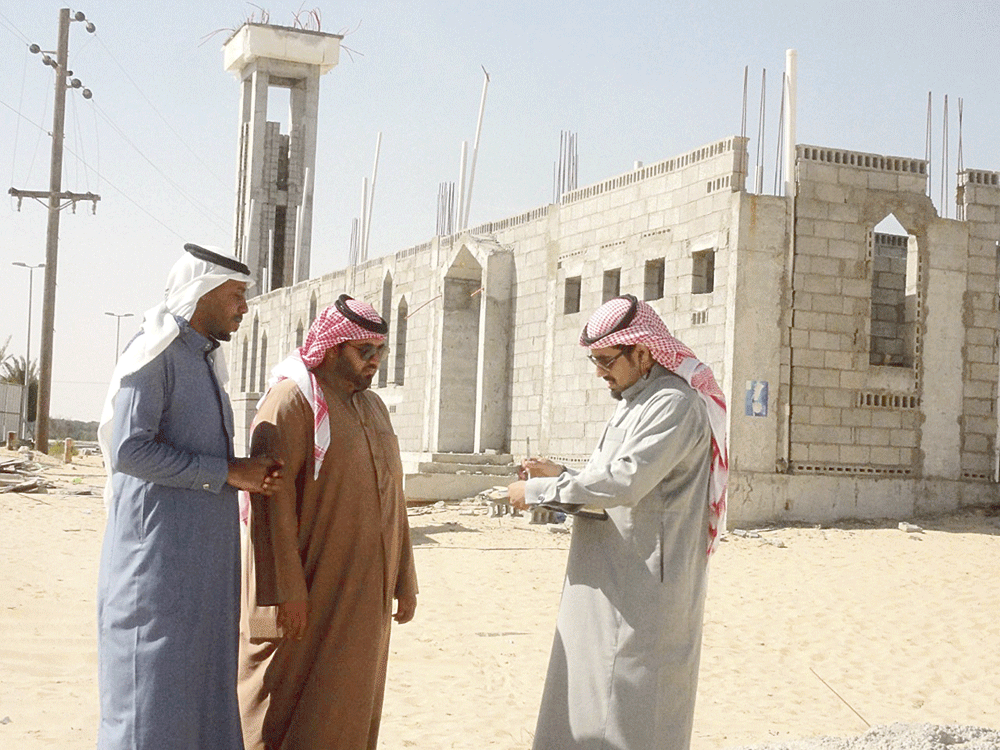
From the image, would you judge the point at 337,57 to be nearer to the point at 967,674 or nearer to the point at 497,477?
the point at 497,477

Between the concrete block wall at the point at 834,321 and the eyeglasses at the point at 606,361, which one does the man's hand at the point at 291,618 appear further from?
the concrete block wall at the point at 834,321

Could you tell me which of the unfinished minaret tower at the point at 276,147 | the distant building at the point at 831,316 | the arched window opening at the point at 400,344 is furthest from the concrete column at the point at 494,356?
the unfinished minaret tower at the point at 276,147

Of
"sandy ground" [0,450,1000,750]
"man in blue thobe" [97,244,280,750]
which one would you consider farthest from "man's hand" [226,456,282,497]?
"sandy ground" [0,450,1000,750]

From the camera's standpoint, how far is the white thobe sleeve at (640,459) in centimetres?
382

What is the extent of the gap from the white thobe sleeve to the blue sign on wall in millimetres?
10831

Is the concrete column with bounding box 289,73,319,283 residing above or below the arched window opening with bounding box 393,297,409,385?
above

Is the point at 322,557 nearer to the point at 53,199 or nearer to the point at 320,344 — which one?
the point at 320,344

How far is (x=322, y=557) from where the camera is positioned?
395cm

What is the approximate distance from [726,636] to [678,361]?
212 inches

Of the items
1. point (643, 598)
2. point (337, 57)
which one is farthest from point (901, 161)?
point (337, 57)

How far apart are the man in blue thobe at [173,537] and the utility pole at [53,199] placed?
24603 mm

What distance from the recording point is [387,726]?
5.93 metres

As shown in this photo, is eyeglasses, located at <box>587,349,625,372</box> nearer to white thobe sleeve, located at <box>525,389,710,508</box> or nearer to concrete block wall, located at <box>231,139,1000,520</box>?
white thobe sleeve, located at <box>525,389,710,508</box>

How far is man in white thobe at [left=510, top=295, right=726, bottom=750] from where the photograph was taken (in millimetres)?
3836
